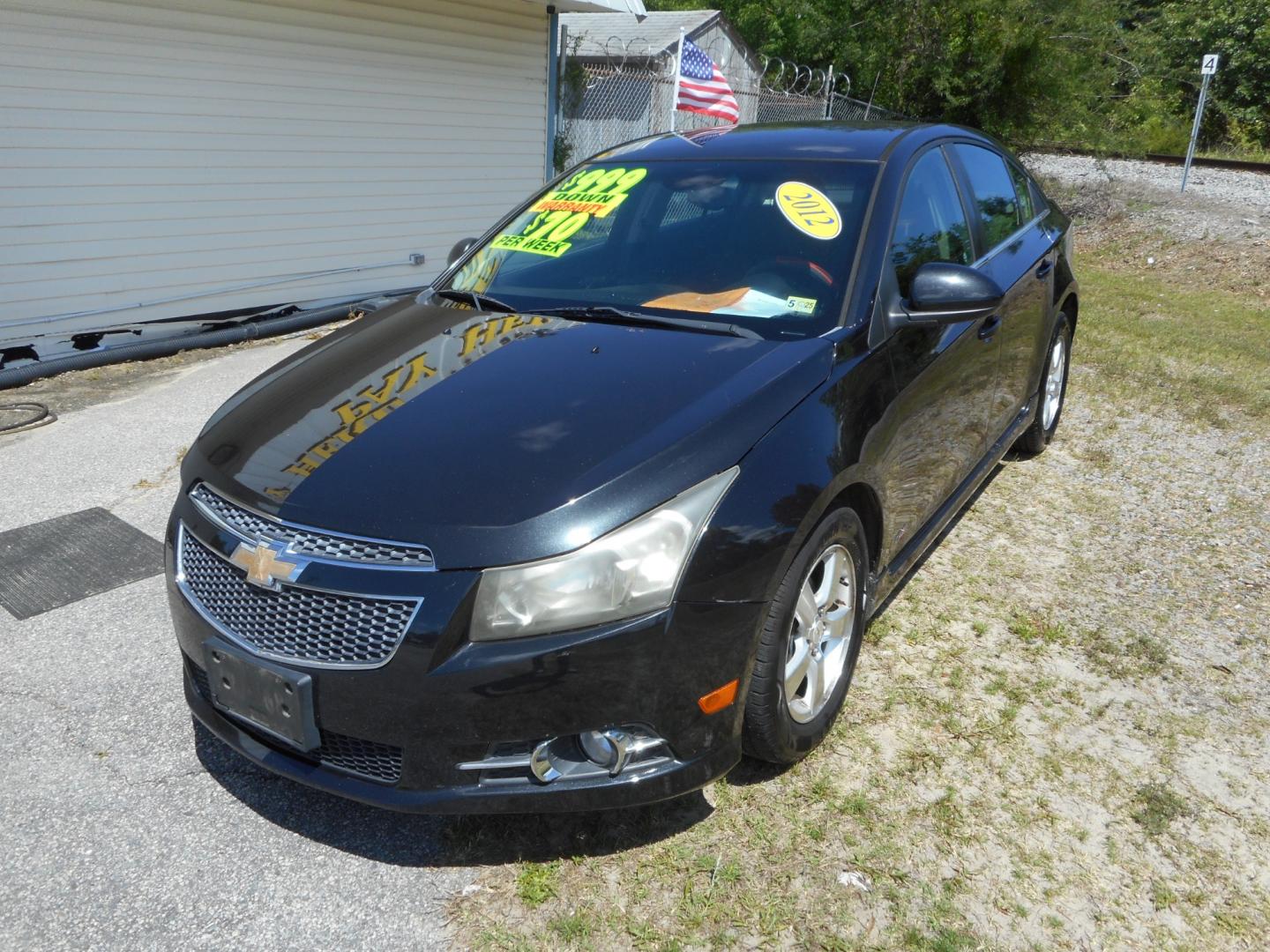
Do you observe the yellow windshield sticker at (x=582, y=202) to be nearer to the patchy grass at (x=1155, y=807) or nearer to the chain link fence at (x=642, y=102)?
the patchy grass at (x=1155, y=807)

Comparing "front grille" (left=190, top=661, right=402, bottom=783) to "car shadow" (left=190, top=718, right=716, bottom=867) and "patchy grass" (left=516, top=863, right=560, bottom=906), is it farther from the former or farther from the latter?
"patchy grass" (left=516, top=863, right=560, bottom=906)

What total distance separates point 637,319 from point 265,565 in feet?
4.37

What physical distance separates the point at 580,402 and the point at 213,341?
235 inches

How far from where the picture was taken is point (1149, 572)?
4.09 m

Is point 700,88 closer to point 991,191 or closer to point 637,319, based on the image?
point 991,191

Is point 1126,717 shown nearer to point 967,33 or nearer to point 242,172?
point 242,172

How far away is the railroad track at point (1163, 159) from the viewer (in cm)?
1655

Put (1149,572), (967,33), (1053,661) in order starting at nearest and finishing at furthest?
1. (1053,661)
2. (1149,572)
3. (967,33)

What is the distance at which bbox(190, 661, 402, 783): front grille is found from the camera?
7.25ft

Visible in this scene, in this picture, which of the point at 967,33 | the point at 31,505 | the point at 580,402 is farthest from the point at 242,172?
the point at 967,33

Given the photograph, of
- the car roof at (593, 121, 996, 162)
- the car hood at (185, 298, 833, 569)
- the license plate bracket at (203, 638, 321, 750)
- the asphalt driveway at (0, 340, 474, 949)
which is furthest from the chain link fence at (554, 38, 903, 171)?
the license plate bracket at (203, 638, 321, 750)

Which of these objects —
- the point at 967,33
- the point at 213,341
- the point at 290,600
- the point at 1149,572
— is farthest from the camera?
the point at 967,33

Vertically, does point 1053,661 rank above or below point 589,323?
below

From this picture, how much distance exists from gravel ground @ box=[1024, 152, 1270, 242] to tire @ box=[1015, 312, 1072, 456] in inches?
369
